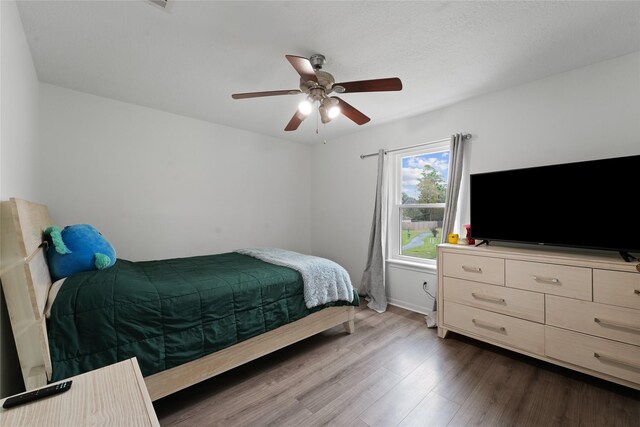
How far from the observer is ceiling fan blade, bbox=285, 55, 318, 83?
4.95 feet

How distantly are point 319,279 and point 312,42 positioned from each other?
6.17 ft

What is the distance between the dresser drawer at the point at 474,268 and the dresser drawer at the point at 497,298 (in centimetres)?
5

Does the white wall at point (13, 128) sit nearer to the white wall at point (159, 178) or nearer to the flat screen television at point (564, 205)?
the white wall at point (159, 178)

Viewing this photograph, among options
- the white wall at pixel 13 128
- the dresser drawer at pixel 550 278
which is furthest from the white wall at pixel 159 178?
the dresser drawer at pixel 550 278

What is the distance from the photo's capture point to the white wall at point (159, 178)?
2506 millimetres

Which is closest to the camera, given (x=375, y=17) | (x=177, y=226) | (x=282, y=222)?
(x=375, y=17)

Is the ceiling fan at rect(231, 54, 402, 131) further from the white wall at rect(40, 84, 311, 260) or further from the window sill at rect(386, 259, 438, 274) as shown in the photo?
the window sill at rect(386, 259, 438, 274)

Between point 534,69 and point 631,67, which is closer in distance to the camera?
point 631,67

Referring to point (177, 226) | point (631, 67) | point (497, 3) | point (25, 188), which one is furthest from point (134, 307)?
point (631, 67)

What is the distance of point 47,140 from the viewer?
242 centimetres

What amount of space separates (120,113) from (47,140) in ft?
2.15

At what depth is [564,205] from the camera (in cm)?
208

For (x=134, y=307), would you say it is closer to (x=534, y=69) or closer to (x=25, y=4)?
(x=25, y=4)

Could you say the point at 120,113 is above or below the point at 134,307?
above
